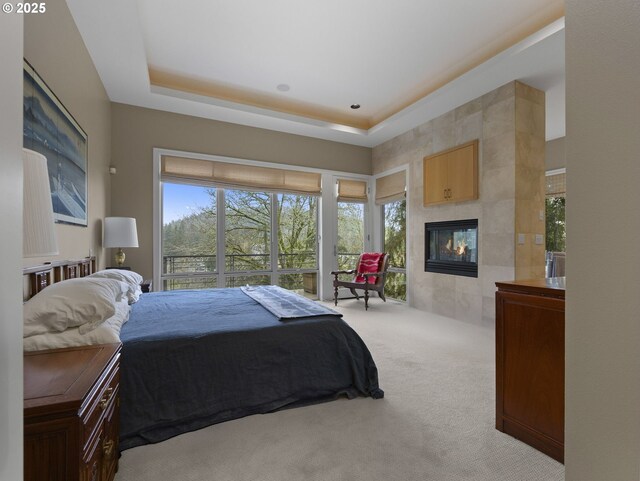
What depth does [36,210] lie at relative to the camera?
89 centimetres

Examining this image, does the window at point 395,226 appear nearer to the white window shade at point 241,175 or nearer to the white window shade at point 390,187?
the white window shade at point 390,187

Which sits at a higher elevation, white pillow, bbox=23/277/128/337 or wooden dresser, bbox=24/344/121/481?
white pillow, bbox=23/277/128/337

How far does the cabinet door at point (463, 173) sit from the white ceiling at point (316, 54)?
2.17 feet

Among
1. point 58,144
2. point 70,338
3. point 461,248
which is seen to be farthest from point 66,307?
point 461,248

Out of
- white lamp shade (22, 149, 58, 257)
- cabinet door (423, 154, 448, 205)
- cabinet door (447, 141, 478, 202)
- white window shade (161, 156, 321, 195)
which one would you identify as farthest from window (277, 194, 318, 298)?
white lamp shade (22, 149, 58, 257)

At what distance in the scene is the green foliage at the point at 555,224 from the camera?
5668 millimetres

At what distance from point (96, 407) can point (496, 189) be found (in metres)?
4.18

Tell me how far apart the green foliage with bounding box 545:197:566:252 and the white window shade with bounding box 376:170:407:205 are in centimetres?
289

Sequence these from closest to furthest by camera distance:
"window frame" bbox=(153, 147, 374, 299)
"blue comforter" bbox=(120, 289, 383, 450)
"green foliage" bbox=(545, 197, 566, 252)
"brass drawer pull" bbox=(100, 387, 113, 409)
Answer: "brass drawer pull" bbox=(100, 387, 113, 409) → "blue comforter" bbox=(120, 289, 383, 450) → "window frame" bbox=(153, 147, 374, 299) → "green foliage" bbox=(545, 197, 566, 252)

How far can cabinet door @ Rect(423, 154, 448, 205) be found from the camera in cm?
451

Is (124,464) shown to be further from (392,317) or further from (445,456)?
(392,317)

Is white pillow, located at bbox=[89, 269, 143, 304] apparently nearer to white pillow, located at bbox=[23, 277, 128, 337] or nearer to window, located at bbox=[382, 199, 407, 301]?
white pillow, located at bbox=[23, 277, 128, 337]

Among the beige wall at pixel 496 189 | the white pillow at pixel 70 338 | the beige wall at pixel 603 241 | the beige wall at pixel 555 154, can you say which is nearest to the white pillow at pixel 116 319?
the white pillow at pixel 70 338

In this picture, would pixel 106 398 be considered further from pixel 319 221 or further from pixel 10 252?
pixel 319 221
